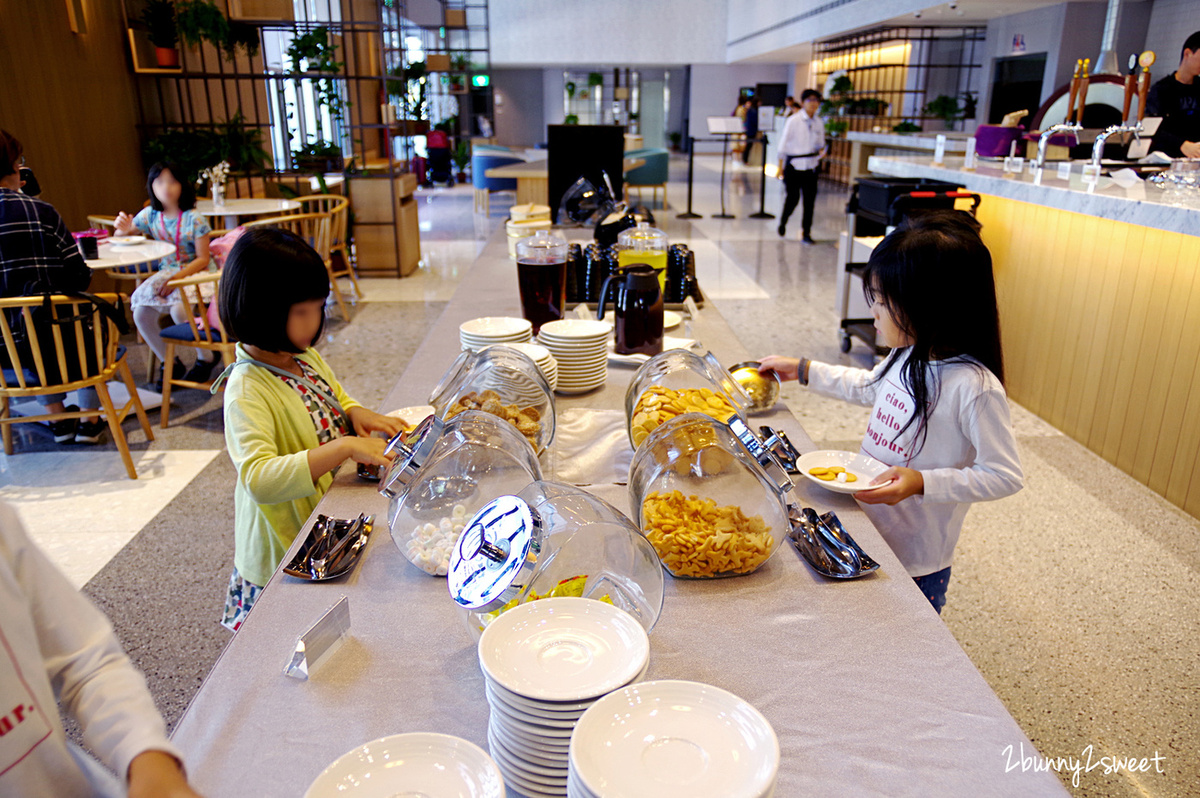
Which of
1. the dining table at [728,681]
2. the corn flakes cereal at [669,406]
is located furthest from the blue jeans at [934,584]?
the corn flakes cereal at [669,406]

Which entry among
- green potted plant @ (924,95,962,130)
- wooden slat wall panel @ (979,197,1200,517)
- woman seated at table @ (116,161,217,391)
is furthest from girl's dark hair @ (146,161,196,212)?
green potted plant @ (924,95,962,130)

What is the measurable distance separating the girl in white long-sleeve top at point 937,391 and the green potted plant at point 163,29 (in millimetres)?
6846

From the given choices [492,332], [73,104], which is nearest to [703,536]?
[492,332]

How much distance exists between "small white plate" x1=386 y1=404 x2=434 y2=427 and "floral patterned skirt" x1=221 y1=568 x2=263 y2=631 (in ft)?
1.48

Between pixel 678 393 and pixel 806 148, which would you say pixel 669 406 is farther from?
pixel 806 148

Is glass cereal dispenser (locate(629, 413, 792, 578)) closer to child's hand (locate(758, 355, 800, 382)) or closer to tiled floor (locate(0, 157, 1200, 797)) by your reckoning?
tiled floor (locate(0, 157, 1200, 797))

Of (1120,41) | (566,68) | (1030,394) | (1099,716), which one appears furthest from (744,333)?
(566,68)

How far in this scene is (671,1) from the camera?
19594 millimetres

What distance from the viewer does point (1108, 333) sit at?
332 cm

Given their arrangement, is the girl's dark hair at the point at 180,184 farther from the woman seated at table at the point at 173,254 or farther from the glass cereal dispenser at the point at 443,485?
the glass cereal dispenser at the point at 443,485

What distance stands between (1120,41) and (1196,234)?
7965mm

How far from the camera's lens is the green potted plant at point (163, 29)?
6250 millimetres

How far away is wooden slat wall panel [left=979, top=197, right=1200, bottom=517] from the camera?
2.89 meters

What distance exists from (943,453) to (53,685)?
1448 millimetres
